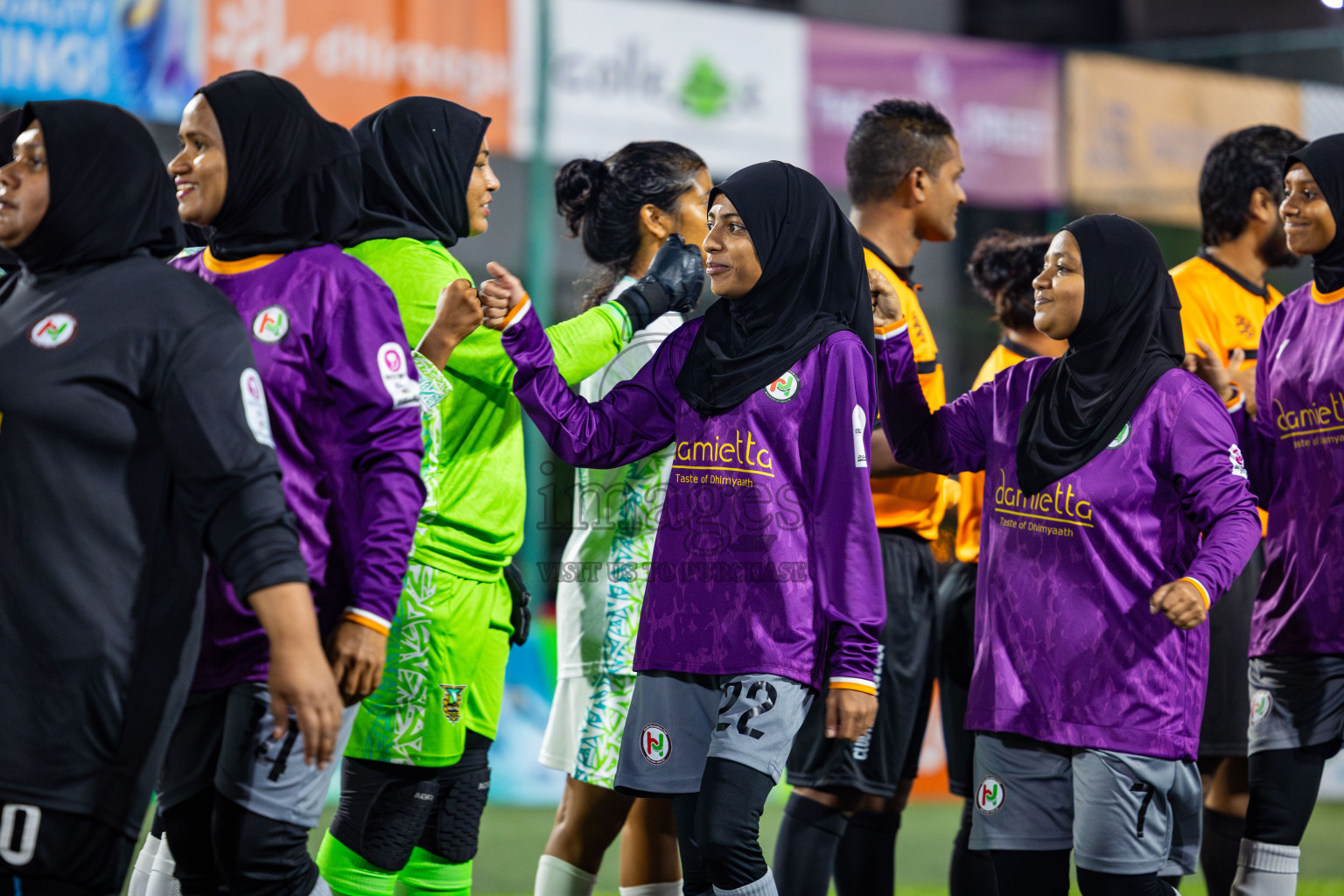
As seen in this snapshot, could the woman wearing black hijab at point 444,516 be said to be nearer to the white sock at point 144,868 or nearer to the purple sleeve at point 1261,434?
the white sock at point 144,868

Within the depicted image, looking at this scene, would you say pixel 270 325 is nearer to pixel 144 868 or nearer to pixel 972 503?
pixel 144 868

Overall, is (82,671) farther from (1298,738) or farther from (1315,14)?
(1315,14)

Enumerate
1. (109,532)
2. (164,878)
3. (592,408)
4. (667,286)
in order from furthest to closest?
(667,286)
(592,408)
(164,878)
(109,532)

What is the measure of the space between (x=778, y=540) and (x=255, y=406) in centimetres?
114

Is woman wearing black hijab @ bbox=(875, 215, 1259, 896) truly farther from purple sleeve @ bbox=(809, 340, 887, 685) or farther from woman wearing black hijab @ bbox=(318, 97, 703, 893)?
woman wearing black hijab @ bbox=(318, 97, 703, 893)

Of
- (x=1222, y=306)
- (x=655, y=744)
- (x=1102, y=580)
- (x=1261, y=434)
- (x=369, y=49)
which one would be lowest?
(x=655, y=744)

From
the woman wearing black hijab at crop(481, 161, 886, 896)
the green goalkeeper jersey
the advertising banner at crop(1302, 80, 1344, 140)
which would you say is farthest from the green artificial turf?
the advertising banner at crop(1302, 80, 1344, 140)

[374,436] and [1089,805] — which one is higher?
[374,436]

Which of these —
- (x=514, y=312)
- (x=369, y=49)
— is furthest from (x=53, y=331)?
(x=369, y=49)

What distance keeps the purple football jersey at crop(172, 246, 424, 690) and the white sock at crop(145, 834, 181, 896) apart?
21.0 inches

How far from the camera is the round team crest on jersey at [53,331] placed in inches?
85.2

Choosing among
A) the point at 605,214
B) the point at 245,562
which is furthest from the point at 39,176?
the point at 605,214

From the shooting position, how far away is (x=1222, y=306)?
165 inches

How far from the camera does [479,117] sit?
325 cm
